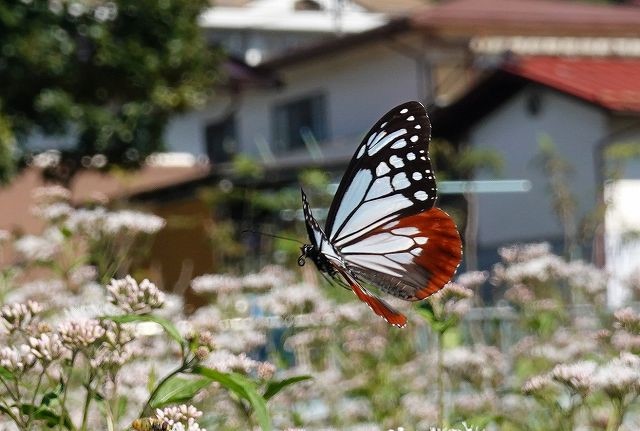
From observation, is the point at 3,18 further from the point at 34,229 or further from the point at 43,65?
the point at 34,229

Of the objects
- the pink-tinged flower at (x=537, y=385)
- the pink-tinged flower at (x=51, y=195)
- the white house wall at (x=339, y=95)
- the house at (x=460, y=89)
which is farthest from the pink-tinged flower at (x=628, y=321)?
the white house wall at (x=339, y=95)

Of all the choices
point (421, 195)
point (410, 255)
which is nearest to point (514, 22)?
point (410, 255)

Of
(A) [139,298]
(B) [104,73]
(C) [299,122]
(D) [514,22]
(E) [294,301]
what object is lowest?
(E) [294,301]

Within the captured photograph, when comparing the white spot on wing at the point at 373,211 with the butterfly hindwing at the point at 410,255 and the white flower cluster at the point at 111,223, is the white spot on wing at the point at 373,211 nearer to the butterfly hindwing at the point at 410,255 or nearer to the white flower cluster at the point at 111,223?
the butterfly hindwing at the point at 410,255

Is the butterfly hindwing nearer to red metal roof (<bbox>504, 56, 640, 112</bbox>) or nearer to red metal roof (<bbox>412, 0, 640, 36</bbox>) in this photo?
red metal roof (<bbox>504, 56, 640, 112</bbox>)

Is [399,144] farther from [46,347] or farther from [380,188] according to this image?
[46,347]

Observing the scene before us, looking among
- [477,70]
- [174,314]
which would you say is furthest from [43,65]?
[174,314]

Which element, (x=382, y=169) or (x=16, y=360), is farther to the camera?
(x=382, y=169)
